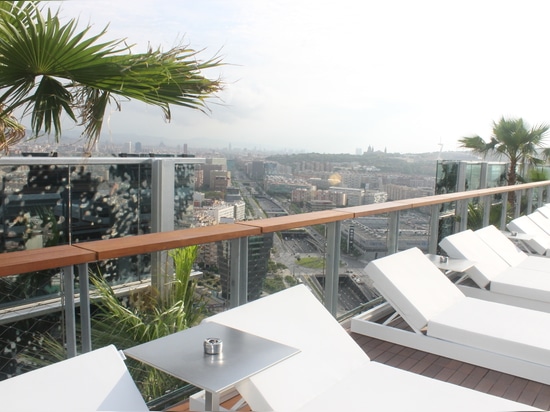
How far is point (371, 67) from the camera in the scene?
815 inches

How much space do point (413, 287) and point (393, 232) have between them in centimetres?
80

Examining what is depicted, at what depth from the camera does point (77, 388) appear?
5.26 ft

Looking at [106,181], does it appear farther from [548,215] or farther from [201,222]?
[548,215]

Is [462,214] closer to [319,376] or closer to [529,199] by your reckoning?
[529,199]

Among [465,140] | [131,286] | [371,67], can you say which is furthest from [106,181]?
[371,67]

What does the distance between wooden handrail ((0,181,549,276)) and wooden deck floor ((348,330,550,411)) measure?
96cm

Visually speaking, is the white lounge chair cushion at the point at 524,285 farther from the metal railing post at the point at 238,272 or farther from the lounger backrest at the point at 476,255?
the metal railing post at the point at 238,272

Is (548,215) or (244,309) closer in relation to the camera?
(244,309)

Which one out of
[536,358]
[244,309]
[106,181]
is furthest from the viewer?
[106,181]

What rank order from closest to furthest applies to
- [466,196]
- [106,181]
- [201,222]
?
[466,196], [106,181], [201,222]

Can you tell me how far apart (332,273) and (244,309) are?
4.56 ft

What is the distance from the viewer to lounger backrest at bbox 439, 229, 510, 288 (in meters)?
4.66

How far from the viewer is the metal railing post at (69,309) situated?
212cm

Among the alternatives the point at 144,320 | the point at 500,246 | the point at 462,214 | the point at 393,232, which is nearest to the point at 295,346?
the point at 144,320
